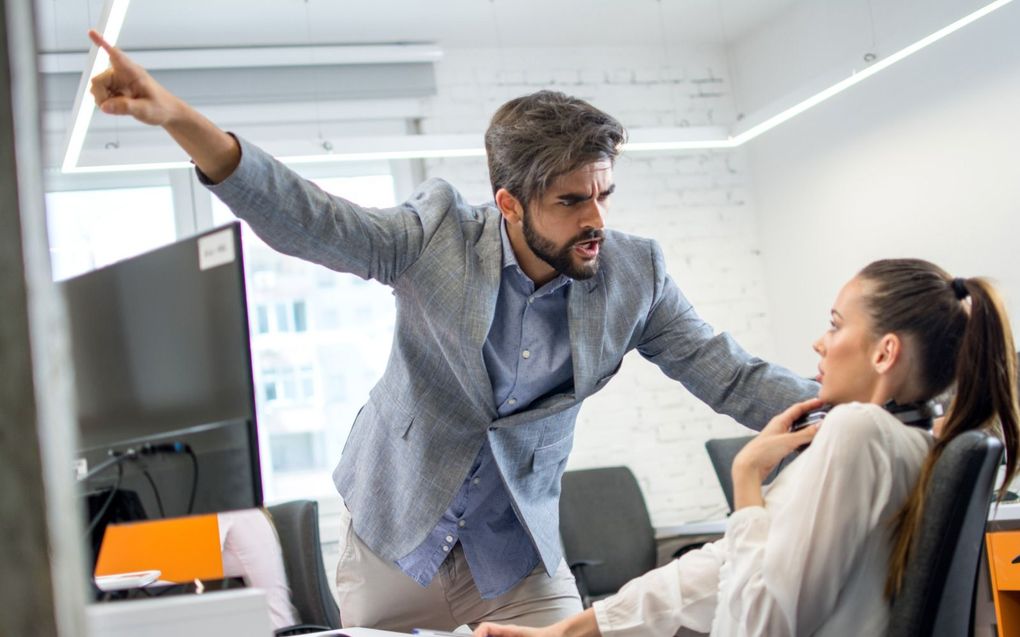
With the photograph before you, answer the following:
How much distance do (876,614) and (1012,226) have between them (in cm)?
359

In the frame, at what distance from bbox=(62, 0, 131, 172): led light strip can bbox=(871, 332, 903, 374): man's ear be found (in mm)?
2004

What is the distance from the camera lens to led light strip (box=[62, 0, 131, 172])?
2855mm

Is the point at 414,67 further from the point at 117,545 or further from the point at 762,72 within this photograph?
the point at 117,545

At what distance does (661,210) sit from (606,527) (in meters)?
1.88

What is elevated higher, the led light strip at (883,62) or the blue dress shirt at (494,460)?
the led light strip at (883,62)

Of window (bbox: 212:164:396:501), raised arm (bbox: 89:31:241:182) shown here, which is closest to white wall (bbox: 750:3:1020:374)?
window (bbox: 212:164:396:501)

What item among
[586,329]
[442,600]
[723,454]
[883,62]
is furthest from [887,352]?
[723,454]

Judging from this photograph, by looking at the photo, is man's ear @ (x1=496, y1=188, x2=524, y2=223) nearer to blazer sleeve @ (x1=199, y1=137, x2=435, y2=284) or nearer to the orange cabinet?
blazer sleeve @ (x1=199, y1=137, x2=435, y2=284)

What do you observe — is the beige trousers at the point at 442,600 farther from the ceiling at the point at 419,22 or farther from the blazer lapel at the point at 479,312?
the ceiling at the point at 419,22

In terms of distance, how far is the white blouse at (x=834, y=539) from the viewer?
1318 mm

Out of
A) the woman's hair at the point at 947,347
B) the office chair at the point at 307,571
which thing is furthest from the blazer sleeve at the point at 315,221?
the office chair at the point at 307,571

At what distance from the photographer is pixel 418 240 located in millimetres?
1754

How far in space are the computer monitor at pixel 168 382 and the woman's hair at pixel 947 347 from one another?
2.56 feet

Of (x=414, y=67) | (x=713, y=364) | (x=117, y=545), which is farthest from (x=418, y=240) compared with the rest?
(x=414, y=67)
